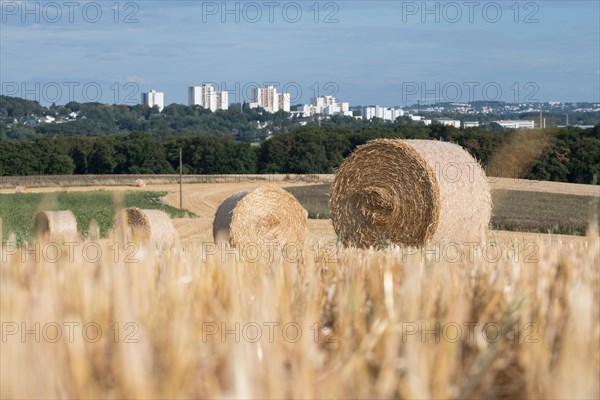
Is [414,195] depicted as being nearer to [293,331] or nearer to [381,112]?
[293,331]

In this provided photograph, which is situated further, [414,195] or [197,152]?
[197,152]

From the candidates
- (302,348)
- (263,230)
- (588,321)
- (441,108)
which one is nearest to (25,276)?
(302,348)

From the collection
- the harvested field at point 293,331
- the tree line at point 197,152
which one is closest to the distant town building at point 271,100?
the tree line at point 197,152

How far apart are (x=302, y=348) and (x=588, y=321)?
0.53 m

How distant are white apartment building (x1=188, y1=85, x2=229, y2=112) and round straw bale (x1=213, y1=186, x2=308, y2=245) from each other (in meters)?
94.6

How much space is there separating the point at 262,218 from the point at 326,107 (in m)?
110

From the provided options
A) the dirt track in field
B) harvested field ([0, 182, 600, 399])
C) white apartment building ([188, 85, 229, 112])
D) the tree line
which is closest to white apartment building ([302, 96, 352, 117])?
white apartment building ([188, 85, 229, 112])

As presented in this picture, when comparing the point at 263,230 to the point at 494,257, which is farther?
the point at 263,230

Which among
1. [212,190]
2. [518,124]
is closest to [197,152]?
[212,190]

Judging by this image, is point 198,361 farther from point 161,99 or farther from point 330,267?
point 161,99

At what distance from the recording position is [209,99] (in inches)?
4926

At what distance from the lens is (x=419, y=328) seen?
161 cm

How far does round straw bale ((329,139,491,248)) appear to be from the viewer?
1341 centimetres

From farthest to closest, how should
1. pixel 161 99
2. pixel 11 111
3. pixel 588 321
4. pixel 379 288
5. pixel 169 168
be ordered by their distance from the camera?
pixel 161 99 < pixel 11 111 < pixel 169 168 < pixel 379 288 < pixel 588 321
